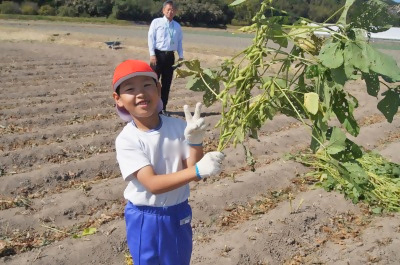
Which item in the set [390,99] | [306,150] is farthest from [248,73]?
[306,150]

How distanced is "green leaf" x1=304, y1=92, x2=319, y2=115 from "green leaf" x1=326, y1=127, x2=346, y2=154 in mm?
99

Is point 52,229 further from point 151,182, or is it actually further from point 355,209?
point 355,209

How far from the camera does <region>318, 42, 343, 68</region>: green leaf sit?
59.0 inches

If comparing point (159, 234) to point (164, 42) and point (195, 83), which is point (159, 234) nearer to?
point (195, 83)

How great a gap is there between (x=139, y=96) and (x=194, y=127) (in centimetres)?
23

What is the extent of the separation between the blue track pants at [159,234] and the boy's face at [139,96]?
369mm

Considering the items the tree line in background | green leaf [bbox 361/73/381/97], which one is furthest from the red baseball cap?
the tree line in background

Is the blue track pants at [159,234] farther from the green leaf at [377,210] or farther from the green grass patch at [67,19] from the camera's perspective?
the green grass patch at [67,19]

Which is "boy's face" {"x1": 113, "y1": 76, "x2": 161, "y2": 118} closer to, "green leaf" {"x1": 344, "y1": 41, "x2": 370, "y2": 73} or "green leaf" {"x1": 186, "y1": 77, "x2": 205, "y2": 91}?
"green leaf" {"x1": 186, "y1": 77, "x2": 205, "y2": 91}

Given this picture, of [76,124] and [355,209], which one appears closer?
[355,209]

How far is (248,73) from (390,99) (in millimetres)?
491

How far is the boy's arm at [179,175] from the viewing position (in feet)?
5.59

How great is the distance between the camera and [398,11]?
164 cm

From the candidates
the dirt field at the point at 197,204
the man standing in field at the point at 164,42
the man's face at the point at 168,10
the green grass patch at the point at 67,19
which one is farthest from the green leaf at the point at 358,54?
the green grass patch at the point at 67,19
